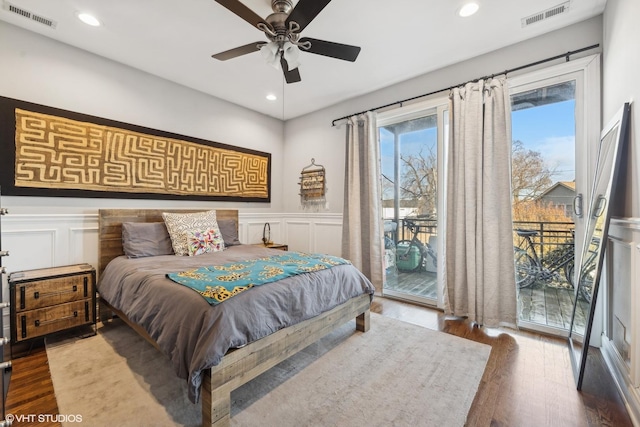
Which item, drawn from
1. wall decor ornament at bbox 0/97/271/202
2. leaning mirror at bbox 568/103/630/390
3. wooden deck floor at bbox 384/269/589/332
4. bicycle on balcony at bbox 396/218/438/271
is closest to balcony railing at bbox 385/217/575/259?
leaning mirror at bbox 568/103/630/390

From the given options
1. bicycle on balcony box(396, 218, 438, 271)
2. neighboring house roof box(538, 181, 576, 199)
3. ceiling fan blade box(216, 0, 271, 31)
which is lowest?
bicycle on balcony box(396, 218, 438, 271)

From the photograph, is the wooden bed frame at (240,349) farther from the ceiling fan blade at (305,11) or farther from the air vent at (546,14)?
the air vent at (546,14)

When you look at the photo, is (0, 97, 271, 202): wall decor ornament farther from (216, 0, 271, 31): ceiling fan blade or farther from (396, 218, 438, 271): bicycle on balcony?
(396, 218, 438, 271): bicycle on balcony

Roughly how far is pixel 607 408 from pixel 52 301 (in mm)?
4011

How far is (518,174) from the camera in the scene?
276cm

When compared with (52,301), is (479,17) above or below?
above

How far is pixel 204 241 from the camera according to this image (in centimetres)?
312

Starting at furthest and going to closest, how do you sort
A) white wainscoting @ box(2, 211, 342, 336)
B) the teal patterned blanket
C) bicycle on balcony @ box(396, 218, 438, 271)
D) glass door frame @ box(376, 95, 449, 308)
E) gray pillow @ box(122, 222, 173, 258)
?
bicycle on balcony @ box(396, 218, 438, 271), glass door frame @ box(376, 95, 449, 308), gray pillow @ box(122, 222, 173, 258), white wainscoting @ box(2, 211, 342, 336), the teal patterned blanket

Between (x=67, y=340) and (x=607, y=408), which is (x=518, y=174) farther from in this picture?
(x=67, y=340)

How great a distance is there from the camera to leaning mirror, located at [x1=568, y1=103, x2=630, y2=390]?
5.88ft

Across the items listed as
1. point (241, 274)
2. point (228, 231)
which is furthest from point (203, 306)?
point (228, 231)

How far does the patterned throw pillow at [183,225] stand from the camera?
3.01 meters

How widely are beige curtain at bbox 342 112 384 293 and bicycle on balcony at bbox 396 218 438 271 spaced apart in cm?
29

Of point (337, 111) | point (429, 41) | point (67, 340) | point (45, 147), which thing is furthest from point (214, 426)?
point (337, 111)
